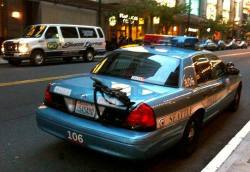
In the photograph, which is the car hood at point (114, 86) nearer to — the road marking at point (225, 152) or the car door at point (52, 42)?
the road marking at point (225, 152)

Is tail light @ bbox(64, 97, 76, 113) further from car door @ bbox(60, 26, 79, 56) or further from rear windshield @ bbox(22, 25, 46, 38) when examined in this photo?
car door @ bbox(60, 26, 79, 56)

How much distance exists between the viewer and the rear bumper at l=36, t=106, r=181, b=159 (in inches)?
180

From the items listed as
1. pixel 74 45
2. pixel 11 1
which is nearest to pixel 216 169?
pixel 74 45

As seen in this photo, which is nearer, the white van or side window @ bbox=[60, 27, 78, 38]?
the white van

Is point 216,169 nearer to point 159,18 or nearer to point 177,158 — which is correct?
point 177,158

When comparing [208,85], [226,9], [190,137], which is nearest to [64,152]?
[190,137]

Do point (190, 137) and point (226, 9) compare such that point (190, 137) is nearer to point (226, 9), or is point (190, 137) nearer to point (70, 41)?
point (70, 41)

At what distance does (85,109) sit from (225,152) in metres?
2.13

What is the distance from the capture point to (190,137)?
5840 millimetres

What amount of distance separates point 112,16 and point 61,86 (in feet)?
102

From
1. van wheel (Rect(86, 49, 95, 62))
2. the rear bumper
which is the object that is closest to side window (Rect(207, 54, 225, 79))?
the rear bumper

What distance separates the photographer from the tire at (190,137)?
5629 mm

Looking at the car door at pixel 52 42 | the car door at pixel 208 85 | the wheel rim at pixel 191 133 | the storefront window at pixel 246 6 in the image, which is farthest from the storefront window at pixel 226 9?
the wheel rim at pixel 191 133

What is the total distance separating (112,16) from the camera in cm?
3606
